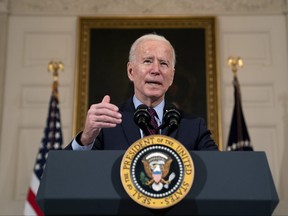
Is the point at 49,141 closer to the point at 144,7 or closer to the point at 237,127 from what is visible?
the point at 237,127

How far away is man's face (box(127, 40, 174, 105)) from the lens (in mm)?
2627

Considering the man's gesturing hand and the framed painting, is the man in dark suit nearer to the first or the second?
the man's gesturing hand

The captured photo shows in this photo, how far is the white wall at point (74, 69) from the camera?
20.5 ft

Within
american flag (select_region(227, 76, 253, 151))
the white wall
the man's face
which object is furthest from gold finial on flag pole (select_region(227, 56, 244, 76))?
the man's face

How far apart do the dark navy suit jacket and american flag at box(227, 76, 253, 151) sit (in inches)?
130

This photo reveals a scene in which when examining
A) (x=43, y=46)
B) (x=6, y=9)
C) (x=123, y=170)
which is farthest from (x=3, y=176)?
(x=123, y=170)

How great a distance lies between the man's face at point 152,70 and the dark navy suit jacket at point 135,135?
159 mm

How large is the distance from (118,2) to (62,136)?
6.95 ft

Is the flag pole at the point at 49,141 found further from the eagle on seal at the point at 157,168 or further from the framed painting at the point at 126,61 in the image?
the eagle on seal at the point at 157,168

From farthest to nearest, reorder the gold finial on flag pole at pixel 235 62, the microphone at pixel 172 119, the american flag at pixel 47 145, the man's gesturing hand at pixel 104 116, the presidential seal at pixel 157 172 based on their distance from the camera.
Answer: the gold finial on flag pole at pixel 235 62, the american flag at pixel 47 145, the microphone at pixel 172 119, the man's gesturing hand at pixel 104 116, the presidential seal at pixel 157 172

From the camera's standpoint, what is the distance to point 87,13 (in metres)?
6.80

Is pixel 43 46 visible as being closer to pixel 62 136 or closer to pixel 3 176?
pixel 62 136

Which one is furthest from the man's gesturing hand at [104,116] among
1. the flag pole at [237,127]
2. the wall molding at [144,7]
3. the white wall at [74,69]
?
the wall molding at [144,7]

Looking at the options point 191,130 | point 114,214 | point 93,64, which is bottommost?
point 114,214
